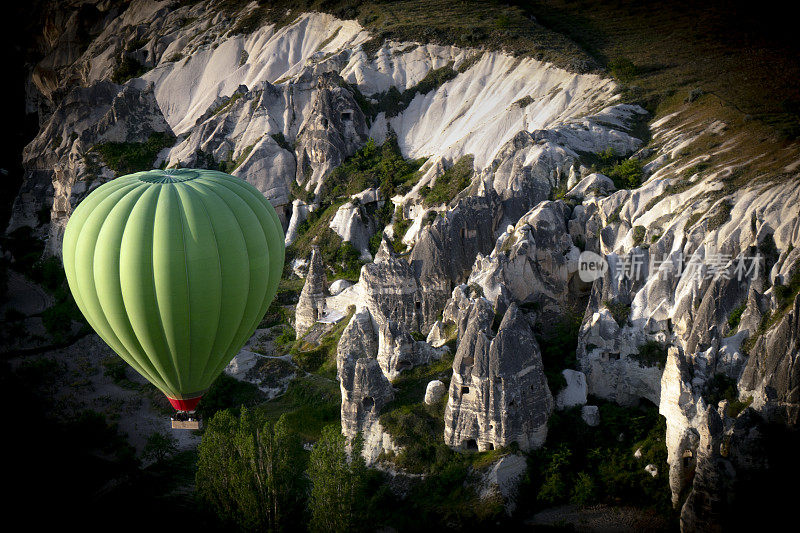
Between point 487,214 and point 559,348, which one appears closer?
point 559,348

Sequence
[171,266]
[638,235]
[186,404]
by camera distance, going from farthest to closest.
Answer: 1. [638,235]
2. [186,404]
3. [171,266]

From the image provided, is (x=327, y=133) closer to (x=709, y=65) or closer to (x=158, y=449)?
(x=709, y=65)

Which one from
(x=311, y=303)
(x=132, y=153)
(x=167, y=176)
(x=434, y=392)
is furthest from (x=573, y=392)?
(x=132, y=153)

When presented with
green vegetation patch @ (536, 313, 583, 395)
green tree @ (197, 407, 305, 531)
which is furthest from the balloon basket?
green vegetation patch @ (536, 313, 583, 395)

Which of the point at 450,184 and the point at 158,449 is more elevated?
the point at 450,184

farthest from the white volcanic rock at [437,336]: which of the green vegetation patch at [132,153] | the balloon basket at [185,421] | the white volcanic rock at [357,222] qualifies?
the green vegetation patch at [132,153]

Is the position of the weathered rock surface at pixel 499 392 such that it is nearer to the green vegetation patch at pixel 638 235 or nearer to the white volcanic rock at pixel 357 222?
the green vegetation patch at pixel 638 235
